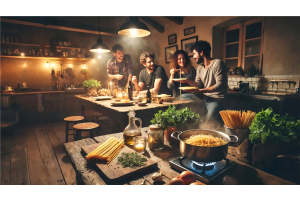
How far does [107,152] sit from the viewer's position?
872 millimetres

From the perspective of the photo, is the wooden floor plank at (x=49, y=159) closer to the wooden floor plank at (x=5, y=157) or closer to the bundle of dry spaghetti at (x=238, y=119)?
the wooden floor plank at (x=5, y=157)

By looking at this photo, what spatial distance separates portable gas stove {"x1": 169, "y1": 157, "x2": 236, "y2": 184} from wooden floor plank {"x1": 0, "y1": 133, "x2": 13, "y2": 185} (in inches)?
81.9

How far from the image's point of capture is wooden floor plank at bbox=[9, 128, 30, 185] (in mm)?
1967

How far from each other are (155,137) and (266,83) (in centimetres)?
344

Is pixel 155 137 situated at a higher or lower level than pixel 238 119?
lower

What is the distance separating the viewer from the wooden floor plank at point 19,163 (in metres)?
1.97

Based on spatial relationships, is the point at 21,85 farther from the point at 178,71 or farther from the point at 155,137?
the point at 155,137

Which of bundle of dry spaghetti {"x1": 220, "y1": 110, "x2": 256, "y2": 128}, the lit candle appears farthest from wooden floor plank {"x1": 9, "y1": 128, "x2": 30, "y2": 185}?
bundle of dry spaghetti {"x1": 220, "y1": 110, "x2": 256, "y2": 128}

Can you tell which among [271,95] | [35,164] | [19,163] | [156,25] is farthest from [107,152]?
[156,25]

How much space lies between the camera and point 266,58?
11.3 feet

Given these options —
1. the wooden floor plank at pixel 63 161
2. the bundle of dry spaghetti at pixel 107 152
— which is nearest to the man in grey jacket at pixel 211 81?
the bundle of dry spaghetti at pixel 107 152

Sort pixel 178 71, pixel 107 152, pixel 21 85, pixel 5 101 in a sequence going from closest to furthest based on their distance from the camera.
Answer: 1. pixel 107 152
2. pixel 178 71
3. pixel 5 101
4. pixel 21 85

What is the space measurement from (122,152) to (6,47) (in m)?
5.20
